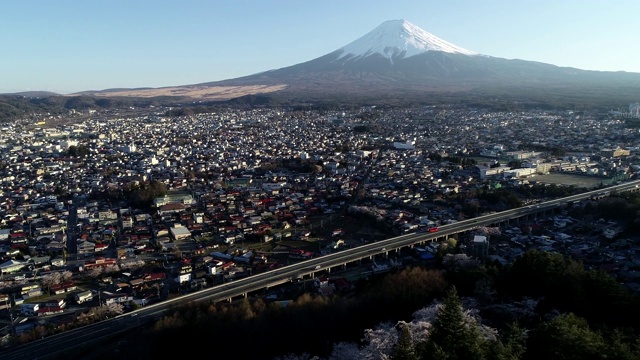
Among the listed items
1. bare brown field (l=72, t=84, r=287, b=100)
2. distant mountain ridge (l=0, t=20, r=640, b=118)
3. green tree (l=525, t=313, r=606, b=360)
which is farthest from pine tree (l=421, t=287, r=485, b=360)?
bare brown field (l=72, t=84, r=287, b=100)

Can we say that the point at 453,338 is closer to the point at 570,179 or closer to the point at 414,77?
the point at 570,179

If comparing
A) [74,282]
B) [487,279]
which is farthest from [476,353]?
[74,282]

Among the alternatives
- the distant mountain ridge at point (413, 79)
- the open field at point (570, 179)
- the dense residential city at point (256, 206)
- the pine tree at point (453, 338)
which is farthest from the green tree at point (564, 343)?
the distant mountain ridge at point (413, 79)

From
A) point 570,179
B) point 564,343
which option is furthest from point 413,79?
point 564,343

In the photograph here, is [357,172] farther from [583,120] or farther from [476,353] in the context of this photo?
[583,120]

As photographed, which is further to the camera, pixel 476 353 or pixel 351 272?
pixel 351 272
